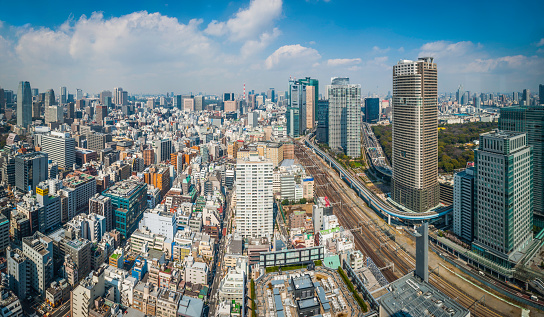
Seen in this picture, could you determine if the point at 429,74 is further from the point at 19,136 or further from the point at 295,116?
the point at 19,136

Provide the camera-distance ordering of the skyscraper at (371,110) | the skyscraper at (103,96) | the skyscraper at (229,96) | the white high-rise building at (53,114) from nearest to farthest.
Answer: the white high-rise building at (53,114) < the skyscraper at (371,110) < the skyscraper at (103,96) < the skyscraper at (229,96)

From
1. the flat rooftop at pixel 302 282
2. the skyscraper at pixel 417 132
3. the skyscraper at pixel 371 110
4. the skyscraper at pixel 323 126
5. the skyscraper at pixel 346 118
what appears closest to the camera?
the flat rooftop at pixel 302 282

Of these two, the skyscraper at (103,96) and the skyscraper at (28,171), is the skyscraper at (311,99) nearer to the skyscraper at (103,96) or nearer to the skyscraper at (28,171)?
the skyscraper at (28,171)

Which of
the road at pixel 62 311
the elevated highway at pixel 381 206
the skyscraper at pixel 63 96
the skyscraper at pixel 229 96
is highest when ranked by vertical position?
the skyscraper at pixel 229 96

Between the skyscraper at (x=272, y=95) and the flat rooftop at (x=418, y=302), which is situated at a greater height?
the skyscraper at (x=272, y=95)

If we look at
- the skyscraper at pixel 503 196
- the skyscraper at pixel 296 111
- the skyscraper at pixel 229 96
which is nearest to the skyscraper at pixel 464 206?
the skyscraper at pixel 503 196

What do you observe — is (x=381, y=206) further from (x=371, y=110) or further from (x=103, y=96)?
(x=103, y=96)

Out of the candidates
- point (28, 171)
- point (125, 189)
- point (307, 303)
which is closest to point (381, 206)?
point (307, 303)

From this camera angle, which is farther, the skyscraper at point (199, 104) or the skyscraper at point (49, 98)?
the skyscraper at point (199, 104)
